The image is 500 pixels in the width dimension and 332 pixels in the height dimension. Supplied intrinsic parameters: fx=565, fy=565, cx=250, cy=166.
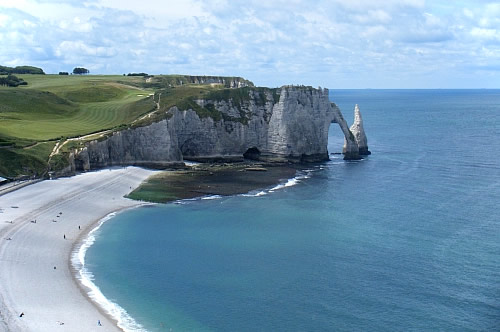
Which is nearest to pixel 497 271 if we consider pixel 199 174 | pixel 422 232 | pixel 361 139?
pixel 422 232

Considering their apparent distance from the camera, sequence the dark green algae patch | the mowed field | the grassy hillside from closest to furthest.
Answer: the dark green algae patch, the mowed field, the grassy hillside

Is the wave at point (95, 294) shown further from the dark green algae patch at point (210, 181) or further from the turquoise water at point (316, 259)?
the dark green algae patch at point (210, 181)

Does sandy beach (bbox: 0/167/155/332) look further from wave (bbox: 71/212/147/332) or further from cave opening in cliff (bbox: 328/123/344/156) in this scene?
cave opening in cliff (bbox: 328/123/344/156)

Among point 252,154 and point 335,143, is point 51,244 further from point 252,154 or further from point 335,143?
point 335,143

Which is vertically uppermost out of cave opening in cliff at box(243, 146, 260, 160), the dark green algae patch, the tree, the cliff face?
the tree

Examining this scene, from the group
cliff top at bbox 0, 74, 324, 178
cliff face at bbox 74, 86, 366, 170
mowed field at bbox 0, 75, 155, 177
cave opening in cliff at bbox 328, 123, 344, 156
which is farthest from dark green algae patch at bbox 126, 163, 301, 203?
cave opening in cliff at bbox 328, 123, 344, 156

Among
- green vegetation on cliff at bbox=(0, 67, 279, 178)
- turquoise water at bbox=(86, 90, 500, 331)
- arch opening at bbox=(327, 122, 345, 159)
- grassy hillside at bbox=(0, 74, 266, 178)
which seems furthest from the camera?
arch opening at bbox=(327, 122, 345, 159)

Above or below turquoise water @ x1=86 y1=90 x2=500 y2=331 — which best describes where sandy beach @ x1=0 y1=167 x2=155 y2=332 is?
above

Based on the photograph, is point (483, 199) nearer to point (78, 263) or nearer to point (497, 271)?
point (497, 271)
